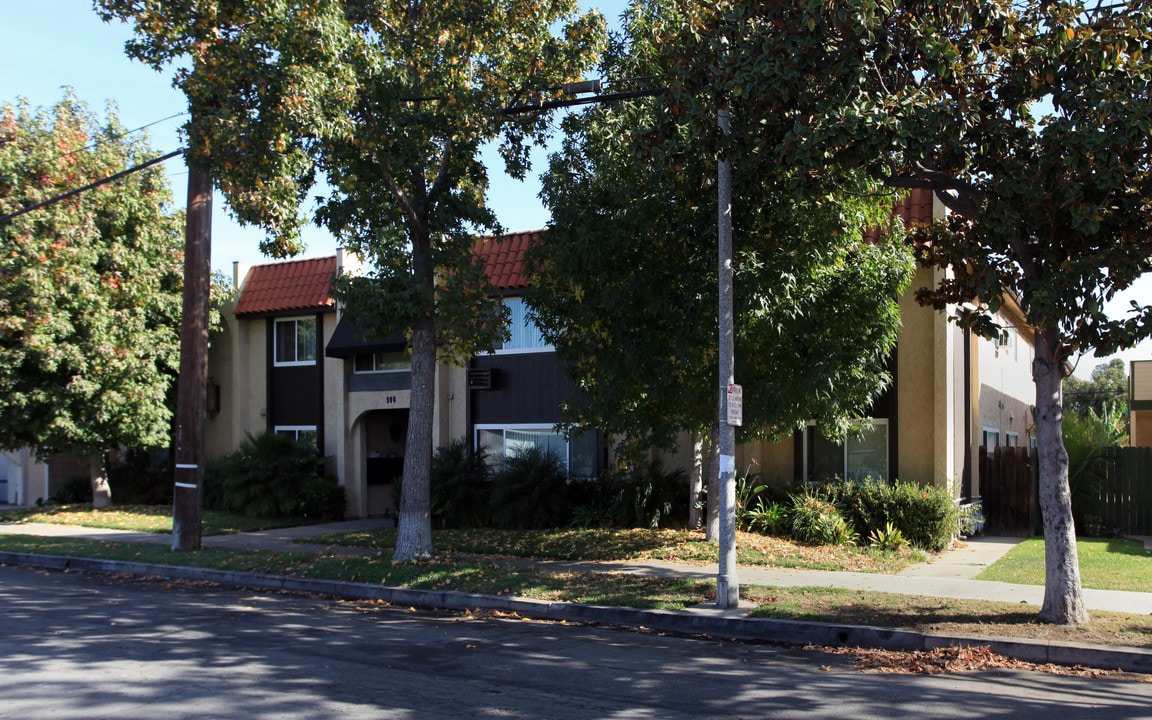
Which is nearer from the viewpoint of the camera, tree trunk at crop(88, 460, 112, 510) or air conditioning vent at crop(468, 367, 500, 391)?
air conditioning vent at crop(468, 367, 500, 391)

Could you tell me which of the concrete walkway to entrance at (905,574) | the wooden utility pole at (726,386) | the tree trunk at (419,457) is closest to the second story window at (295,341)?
the concrete walkway to entrance at (905,574)

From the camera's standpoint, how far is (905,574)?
12945mm

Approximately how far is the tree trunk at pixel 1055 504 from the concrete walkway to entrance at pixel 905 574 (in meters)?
1.10

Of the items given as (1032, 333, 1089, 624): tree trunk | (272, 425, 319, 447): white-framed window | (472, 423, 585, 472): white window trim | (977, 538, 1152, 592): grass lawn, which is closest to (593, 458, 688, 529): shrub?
(472, 423, 585, 472): white window trim

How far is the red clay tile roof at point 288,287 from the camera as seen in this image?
23078 millimetres

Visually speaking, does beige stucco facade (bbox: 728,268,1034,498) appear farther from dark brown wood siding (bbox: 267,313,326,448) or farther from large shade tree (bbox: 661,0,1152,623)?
dark brown wood siding (bbox: 267,313,326,448)

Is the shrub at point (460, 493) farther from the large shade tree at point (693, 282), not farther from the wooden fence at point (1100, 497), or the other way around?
the wooden fence at point (1100, 497)

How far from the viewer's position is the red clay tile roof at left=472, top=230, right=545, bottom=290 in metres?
19.9

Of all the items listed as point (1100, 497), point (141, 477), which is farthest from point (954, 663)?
point (141, 477)

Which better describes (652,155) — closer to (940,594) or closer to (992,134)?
(992,134)

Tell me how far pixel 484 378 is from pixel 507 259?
2.56 meters

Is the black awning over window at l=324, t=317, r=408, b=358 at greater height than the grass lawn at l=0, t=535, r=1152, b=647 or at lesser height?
greater

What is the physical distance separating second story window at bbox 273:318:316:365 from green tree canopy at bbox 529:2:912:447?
37.5ft

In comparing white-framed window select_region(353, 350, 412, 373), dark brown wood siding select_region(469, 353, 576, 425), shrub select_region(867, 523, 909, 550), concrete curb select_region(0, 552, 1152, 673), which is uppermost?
white-framed window select_region(353, 350, 412, 373)
